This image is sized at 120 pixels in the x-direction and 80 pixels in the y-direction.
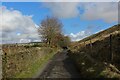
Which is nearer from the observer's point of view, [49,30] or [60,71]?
[60,71]

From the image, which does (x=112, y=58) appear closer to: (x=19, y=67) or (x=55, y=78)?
(x=55, y=78)

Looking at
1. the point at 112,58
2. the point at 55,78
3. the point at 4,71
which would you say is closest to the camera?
the point at 4,71

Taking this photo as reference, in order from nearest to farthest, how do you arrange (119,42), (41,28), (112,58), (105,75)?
(105,75), (112,58), (119,42), (41,28)

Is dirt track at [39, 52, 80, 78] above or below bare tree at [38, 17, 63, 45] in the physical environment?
below

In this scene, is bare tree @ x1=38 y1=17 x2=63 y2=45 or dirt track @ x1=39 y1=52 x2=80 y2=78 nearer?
dirt track @ x1=39 y1=52 x2=80 y2=78

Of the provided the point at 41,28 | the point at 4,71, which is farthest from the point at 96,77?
the point at 41,28

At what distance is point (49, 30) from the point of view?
279 feet

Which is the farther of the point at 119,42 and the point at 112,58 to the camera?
the point at 119,42

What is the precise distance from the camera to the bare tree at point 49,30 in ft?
279

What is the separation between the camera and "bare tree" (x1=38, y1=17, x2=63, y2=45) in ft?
279

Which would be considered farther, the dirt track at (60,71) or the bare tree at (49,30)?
the bare tree at (49,30)

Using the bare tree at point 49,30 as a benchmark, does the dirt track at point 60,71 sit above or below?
below

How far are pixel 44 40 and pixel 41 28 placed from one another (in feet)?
14.7

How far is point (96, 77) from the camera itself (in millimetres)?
15094
